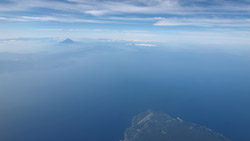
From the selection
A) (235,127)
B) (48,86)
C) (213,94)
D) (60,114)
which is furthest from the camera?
(48,86)

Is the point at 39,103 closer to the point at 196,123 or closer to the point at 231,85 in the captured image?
the point at 196,123

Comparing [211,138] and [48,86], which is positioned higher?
[48,86]

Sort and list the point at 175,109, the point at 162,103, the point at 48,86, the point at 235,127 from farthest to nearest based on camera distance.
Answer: the point at 48,86 < the point at 162,103 < the point at 175,109 < the point at 235,127

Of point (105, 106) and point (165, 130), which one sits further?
point (105, 106)

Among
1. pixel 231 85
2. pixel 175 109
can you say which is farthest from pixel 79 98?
pixel 231 85

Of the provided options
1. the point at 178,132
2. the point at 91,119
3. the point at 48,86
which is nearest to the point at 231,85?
the point at 178,132

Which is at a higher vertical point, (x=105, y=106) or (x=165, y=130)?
(x=105, y=106)

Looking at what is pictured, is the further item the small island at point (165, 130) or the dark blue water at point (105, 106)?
the dark blue water at point (105, 106)

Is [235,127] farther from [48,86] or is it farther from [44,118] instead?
[48,86]

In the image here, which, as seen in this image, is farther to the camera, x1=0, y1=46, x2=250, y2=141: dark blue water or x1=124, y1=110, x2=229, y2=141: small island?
x1=0, y1=46, x2=250, y2=141: dark blue water

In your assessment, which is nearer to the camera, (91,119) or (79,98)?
(91,119)
